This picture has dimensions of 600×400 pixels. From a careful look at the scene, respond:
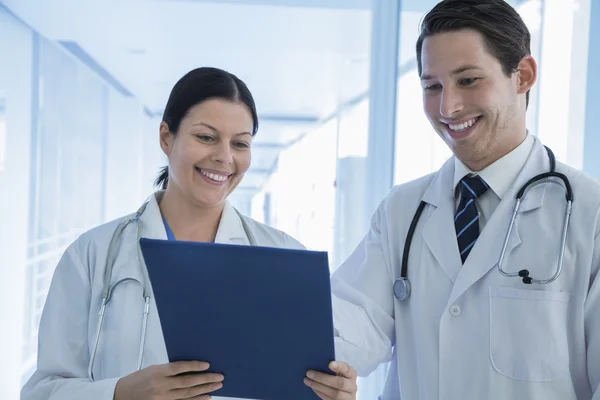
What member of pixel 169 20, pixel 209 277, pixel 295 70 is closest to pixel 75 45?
pixel 169 20

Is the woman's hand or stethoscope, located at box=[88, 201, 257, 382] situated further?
stethoscope, located at box=[88, 201, 257, 382]

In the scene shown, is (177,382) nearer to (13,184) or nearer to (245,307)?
(245,307)

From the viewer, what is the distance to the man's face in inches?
43.4

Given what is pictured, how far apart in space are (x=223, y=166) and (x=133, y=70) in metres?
1.25

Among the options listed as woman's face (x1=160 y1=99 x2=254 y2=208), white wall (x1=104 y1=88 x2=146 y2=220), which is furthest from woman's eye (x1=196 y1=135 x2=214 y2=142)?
white wall (x1=104 y1=88 x2=146 y2=220)

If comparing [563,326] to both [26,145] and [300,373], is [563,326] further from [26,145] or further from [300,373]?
[26,145]

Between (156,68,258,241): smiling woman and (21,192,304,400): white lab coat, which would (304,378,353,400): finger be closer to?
(21,192,304,400): white lab coat

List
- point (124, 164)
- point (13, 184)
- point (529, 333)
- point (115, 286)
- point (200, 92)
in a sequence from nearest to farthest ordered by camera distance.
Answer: point (529, 333), point (115, 286), point (200, 92), point (13, 184), point (124, 164)

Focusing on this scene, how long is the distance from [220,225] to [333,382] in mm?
522

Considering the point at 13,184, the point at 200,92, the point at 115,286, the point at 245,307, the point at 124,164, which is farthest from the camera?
the point at 124,164

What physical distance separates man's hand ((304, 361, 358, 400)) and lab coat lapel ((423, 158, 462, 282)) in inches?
13.4

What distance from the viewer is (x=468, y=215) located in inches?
45.8

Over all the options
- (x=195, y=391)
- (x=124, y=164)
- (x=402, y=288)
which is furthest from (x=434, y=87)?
(x=124, y=164)

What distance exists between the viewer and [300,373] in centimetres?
90
